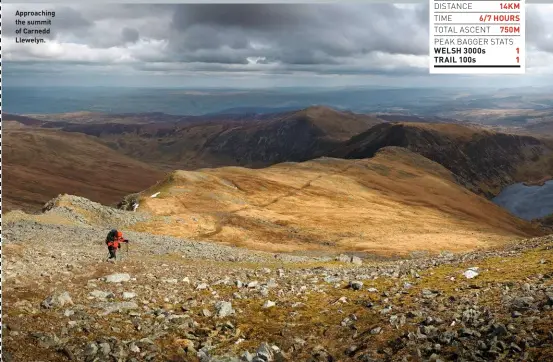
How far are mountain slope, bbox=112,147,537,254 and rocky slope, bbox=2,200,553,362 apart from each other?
43433 mm

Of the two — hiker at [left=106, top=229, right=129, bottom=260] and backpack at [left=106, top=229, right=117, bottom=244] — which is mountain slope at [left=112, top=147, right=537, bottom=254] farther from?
backpack at [left=106, top=229, right=117, bottom=244]

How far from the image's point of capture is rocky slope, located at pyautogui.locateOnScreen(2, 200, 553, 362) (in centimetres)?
1362

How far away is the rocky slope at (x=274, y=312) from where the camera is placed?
44.7 ft

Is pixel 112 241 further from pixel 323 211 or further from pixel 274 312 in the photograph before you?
pixel 323 211

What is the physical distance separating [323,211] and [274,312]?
87.5m

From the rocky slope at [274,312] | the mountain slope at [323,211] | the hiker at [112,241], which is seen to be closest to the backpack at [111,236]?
the hiker at [112,241]

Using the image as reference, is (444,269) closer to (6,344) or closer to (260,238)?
(6,344)

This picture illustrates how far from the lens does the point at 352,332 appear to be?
15531mm

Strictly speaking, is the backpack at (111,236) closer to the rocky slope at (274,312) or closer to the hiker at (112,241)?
the hiker at (112,241)

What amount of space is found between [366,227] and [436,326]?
77.7 metres

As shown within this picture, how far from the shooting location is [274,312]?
18.0 meters

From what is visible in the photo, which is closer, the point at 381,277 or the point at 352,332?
the point at 352,332

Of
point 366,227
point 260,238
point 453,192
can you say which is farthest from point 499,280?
point 453,192

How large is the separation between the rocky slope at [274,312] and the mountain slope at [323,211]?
4343 centimetres
